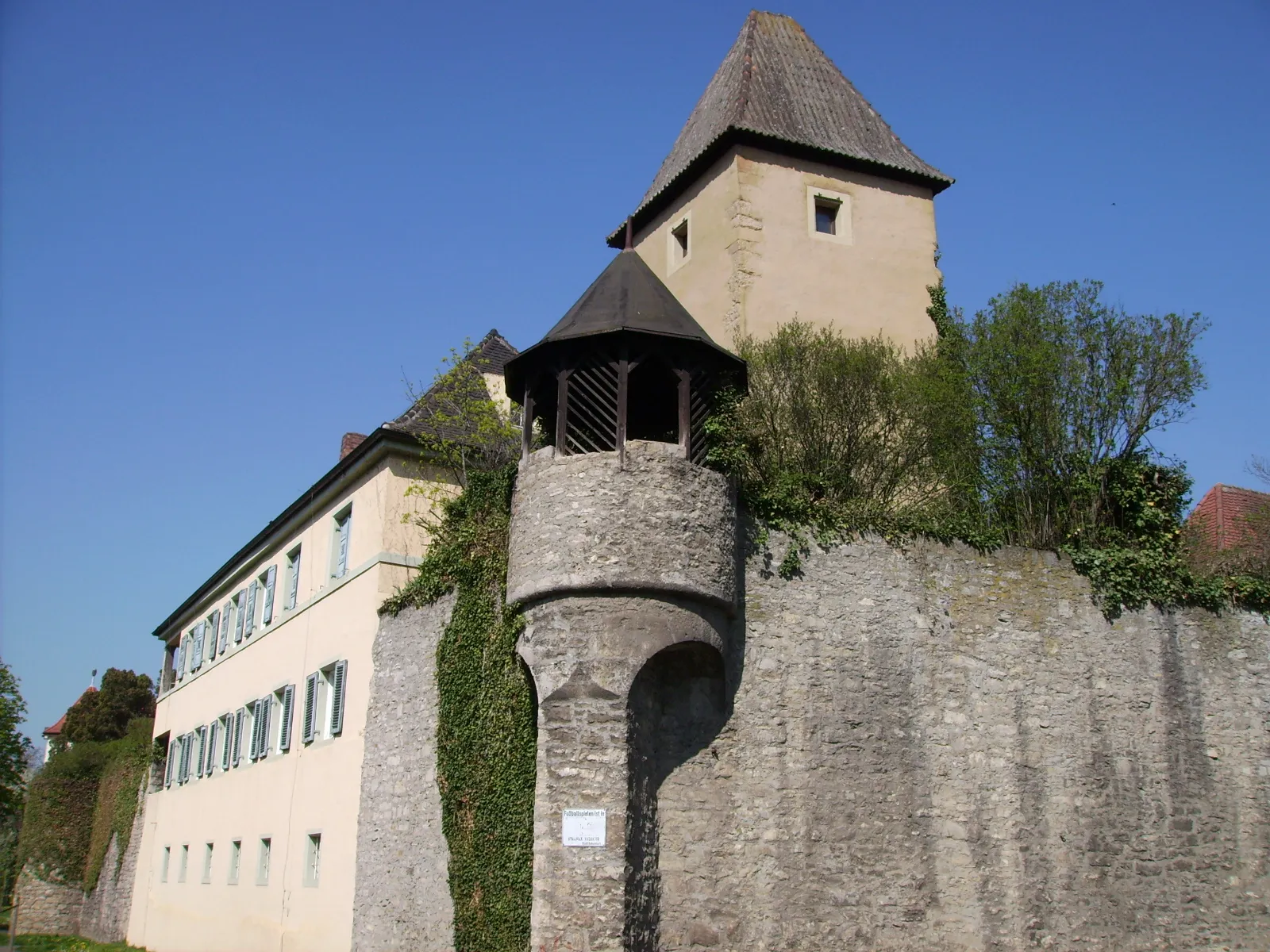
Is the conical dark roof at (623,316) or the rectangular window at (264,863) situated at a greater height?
the conical dark roof at (623,316)

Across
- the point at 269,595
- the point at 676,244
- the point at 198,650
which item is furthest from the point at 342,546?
the point at 198,650

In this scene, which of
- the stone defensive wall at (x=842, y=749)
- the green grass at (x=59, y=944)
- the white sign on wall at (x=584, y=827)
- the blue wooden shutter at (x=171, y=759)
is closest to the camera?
the white sign on wall at (x=584, y=827)

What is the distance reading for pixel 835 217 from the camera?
72.7 ft

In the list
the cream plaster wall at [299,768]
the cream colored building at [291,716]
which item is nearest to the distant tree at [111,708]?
the cream colored building at [291,716]

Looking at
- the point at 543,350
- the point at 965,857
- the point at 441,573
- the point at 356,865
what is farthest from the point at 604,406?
the point at 356,865

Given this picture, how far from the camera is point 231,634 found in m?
26.9

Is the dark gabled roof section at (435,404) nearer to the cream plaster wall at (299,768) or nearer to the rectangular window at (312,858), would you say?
the cream plaster wall at (299,768)

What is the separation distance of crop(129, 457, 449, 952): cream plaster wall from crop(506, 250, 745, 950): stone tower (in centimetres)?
481

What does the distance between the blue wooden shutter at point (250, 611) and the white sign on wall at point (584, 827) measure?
46.4 ft

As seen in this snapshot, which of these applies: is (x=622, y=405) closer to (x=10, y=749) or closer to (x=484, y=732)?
(x=484, y=732)

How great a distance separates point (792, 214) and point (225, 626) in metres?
Answer: 15.7

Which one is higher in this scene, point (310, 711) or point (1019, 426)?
point (1019, 426)

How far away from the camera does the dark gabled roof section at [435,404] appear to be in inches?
766

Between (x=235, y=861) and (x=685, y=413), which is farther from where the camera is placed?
(x=235, y=861)
